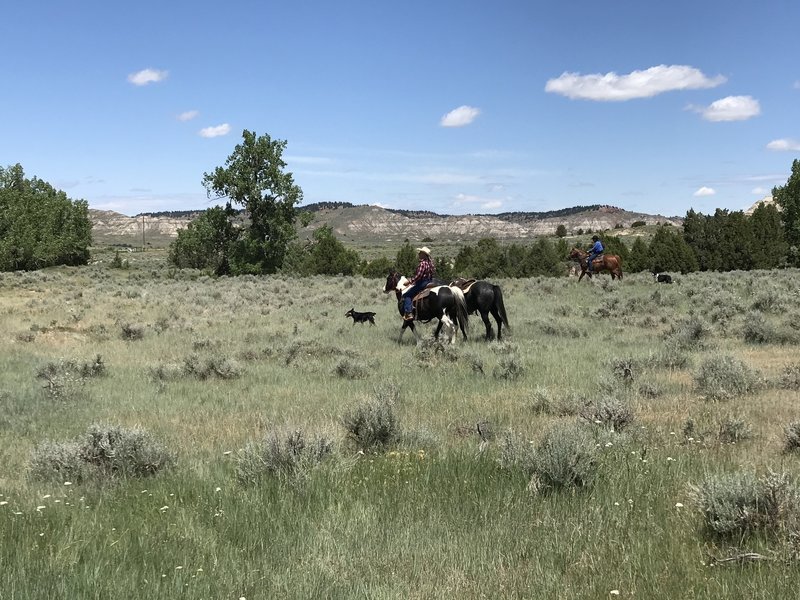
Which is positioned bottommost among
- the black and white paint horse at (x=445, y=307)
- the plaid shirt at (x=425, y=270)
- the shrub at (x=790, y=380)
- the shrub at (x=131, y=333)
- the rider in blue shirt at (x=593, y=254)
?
the shrub at (x=131, y=333)

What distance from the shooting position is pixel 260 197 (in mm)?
53000

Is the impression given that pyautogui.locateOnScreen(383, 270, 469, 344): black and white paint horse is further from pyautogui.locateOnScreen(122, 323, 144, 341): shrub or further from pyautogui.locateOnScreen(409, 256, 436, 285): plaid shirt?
pyautogui.locateOnScreen(122, 323, 144, 341): shrub

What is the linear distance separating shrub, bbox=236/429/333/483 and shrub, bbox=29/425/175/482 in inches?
37.7

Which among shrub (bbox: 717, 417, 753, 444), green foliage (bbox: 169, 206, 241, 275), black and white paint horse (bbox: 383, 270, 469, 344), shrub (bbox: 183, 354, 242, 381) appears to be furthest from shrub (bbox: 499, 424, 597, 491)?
green foliage (bbox: 169, 206, 241, 275)

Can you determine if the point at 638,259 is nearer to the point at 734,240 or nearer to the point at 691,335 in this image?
the point at 734,240

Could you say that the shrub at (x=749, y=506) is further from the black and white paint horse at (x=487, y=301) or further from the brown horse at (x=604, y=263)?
the brown horse at (x=604, y=263)

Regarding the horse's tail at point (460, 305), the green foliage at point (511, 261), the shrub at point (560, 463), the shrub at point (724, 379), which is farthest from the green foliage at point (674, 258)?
the shrub at point (560, 463)

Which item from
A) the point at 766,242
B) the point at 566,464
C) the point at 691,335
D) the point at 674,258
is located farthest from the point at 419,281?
the point at 766,242

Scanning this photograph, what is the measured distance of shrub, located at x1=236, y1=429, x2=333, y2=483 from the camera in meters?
5.58

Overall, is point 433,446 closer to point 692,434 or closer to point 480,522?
point 480,522

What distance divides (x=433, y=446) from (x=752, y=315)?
11.9 metres

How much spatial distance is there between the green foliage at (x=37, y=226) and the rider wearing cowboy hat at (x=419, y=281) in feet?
175

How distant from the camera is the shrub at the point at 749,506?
4164 mm

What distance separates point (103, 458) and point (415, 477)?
319 centimetres
